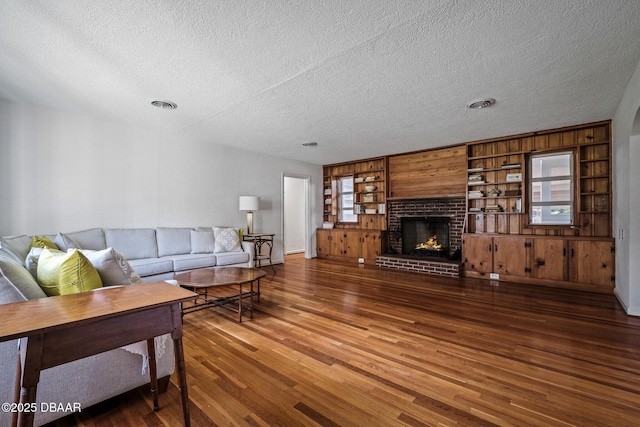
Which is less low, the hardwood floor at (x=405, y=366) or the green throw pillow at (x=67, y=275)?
the green throw pillow at (x=67, y=275)

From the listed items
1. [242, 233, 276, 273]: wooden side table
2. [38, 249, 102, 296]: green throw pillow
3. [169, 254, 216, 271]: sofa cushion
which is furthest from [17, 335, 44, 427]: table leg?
[242, 233, 276, 273]: wooden side table

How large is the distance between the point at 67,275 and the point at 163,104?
2408mm

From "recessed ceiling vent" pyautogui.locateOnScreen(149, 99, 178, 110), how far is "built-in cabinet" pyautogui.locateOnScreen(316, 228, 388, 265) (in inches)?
175

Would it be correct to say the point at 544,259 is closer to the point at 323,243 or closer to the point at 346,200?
the point at 346,200

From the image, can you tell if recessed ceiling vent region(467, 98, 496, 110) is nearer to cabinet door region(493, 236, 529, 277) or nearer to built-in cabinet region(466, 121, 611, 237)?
built-in cabinet region(466, 121, 611, 237)

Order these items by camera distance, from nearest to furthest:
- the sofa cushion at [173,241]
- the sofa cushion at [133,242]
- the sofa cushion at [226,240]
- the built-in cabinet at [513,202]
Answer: the sofa cushion at [133,242], the built-in cabinet at [513,202], the sofa cushion at [173,241], the sofa cushion at [226,240]

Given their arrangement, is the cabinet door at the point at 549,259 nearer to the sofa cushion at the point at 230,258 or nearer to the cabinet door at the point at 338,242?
the cabinet door at the point at 338,242

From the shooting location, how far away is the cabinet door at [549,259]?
4.27m

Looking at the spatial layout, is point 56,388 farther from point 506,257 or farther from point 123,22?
point 506,257

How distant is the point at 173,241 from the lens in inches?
175

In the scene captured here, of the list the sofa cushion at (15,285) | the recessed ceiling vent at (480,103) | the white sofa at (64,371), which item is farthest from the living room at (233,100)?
the sofa cushion at (15,285)

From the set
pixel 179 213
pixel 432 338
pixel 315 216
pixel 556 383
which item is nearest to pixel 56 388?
pixel 432 338

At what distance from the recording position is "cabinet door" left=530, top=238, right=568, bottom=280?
4273mm

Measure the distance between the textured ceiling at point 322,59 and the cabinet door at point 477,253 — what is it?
6.54ft
